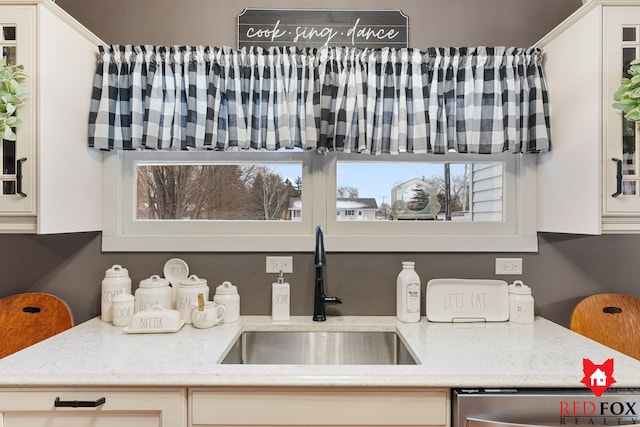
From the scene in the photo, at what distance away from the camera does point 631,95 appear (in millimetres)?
1459

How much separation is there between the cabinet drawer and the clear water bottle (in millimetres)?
606

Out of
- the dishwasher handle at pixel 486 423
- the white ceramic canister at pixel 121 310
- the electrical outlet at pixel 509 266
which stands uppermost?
the electrical outlet at pixel 509 266

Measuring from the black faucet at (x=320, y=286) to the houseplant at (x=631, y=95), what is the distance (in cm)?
127

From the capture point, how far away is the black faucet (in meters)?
1.79

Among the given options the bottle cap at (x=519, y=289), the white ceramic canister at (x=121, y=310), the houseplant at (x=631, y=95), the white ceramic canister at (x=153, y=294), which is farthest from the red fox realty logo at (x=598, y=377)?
the white ceramic canister at (x=121, y=310)

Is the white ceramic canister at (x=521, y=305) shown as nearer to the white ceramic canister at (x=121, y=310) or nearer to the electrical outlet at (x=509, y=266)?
the electrical outlet at (x=509, y=266)

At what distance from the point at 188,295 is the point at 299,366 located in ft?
2.34

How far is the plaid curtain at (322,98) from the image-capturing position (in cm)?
185

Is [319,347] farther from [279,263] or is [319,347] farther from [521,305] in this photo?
[521,305]

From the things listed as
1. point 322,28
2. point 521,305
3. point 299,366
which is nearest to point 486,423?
point 299,366

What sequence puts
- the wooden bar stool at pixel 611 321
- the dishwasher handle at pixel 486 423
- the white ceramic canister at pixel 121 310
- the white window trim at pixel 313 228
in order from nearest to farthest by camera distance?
the dishwasher handle at pixel 486 423, the white ceramic canister at pixel 121 310, the wooden bar stool at pixel 611 321, the white window trim at pixel 313 228

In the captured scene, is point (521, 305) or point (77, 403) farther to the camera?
point (521, 305)

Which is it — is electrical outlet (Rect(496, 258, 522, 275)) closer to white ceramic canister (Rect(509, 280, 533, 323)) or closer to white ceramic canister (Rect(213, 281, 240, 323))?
white ceramic canister (Rect(509, 280, 533, 323))

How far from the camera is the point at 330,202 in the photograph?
2008 mm
